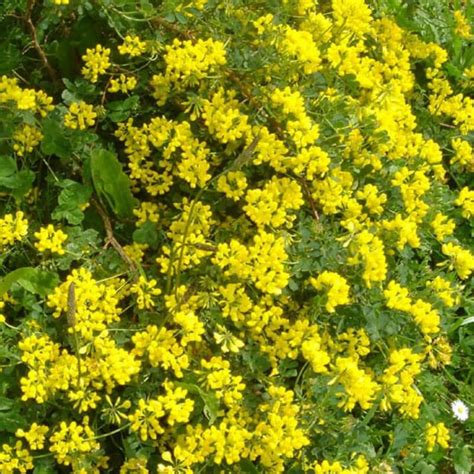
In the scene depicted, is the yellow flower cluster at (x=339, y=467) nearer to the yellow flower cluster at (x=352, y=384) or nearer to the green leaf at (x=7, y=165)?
the yellow flower cluster at (x=352, y=384)

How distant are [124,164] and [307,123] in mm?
634

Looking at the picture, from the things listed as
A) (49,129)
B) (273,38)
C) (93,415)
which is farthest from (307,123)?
(93,415)

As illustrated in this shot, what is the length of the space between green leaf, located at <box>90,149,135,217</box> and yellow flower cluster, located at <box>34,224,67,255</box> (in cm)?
26

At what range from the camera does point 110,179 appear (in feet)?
8.30

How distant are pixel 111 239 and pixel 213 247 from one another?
0.36 metres

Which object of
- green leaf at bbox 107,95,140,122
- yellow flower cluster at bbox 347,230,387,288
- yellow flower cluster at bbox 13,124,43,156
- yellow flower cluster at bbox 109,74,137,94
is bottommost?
yellow flower cluster at bbox 13,124,43,156

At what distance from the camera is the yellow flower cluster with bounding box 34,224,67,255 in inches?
90.6

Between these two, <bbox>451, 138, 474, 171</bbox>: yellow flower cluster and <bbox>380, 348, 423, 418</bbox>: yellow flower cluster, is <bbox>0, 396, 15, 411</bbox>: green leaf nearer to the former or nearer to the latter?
<bbox>380, 348, 423, 418</bbox>: yellow flower cluster

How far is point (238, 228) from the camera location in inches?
99.8

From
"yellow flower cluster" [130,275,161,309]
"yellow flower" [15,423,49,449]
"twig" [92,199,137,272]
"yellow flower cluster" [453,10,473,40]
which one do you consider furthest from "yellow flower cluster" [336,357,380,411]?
A: "yellow flower cluster" [453,10,473,40]

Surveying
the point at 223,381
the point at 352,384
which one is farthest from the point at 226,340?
the point at 352,384

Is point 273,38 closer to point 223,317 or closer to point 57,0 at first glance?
point 57,0

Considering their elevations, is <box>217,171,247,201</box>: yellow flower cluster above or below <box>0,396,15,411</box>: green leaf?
above

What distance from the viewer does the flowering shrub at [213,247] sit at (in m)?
2.23
